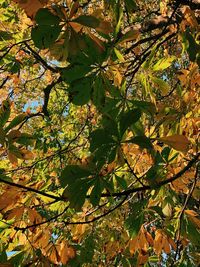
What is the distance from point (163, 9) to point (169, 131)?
93.3 inches

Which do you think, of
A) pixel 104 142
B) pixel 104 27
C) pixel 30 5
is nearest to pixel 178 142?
pixel 104 142

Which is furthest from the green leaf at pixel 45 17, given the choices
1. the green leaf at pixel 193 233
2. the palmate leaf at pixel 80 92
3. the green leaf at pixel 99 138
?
the green leaf at pixel 193 233

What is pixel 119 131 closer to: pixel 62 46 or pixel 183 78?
pixel 62 46

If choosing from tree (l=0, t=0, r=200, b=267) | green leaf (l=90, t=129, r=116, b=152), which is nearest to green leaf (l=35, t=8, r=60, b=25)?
tree (l=0, t=0, r=200, b=267)

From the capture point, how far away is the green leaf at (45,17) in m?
1.16

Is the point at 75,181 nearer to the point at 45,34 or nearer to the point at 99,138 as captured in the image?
the point at 99,138

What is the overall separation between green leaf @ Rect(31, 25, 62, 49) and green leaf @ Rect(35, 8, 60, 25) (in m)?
0.03

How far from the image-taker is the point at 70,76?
1.34 m

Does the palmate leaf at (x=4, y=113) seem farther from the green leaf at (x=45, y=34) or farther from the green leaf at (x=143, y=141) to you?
the green leaf at (x=143, y=141)

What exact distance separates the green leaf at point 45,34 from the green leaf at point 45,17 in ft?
0.10

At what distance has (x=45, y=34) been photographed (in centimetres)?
125

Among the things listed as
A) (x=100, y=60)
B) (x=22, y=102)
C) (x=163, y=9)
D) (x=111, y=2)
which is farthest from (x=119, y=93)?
(x=22, y=102)

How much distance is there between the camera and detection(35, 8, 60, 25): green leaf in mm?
1161

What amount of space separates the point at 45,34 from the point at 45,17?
0.09 m
